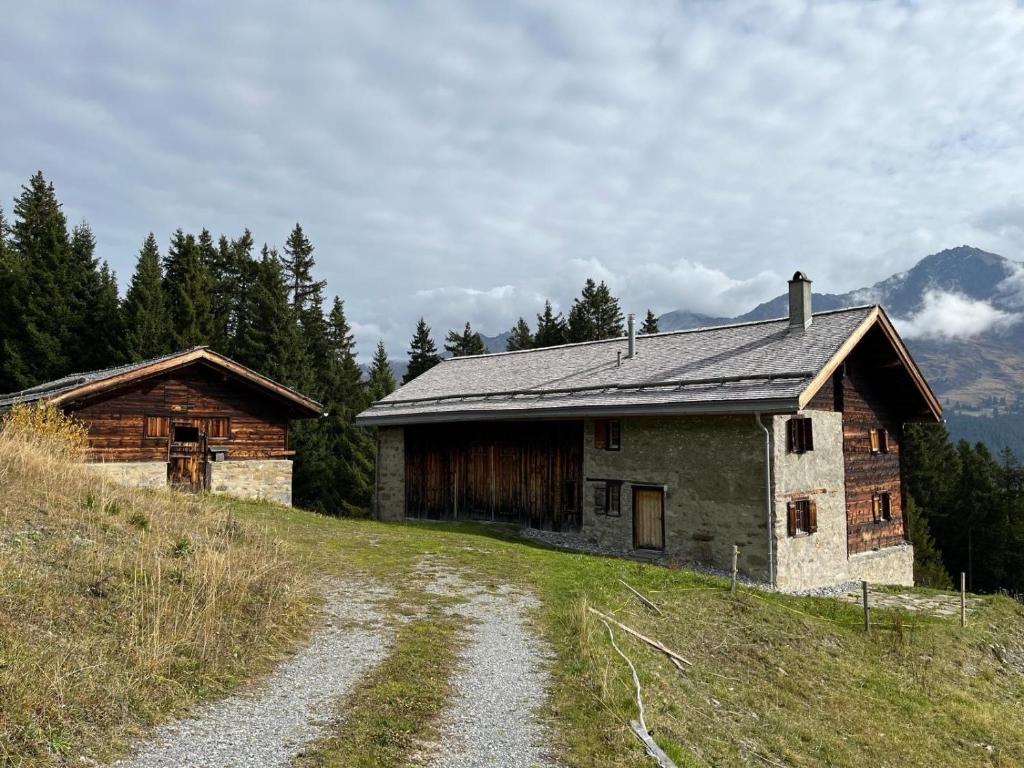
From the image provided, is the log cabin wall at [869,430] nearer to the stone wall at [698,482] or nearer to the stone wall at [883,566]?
the stone wall at [883,566]

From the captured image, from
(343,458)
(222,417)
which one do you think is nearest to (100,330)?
(343,458)

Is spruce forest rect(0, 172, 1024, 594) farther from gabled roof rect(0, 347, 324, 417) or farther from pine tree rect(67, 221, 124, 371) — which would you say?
gabled roof rect(0, 347, 324, 417)

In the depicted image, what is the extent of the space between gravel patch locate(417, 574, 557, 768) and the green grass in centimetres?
28

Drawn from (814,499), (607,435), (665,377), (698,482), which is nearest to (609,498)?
(607,435)

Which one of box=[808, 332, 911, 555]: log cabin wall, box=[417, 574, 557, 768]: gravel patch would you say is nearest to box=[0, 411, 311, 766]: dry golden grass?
box=[417, 574, 557, 768]: gravel patch

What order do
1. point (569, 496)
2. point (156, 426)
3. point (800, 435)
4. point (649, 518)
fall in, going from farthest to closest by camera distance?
point (156, 426) < point (569, 496) < point (649, 518) < point (800, 435)

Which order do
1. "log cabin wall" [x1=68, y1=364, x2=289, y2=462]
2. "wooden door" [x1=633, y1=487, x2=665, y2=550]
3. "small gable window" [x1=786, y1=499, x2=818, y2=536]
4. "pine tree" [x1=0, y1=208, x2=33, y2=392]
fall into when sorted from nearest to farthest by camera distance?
"small gable window" [x1=786, y1=499, x2=818, y2=536]
"wooden door" [x1=633, y1=487, x2=665, y2=550]
"log cabin wall" [x1=68, y1=364, x2=289, y2=462]
"pine tree" [x1=0, y1=208, x2=33, y2=392]

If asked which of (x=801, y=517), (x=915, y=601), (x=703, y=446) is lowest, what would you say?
(x=915, y=601)

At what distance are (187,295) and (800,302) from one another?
3755 centimetres

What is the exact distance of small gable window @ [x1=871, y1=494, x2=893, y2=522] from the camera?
75.0 feet

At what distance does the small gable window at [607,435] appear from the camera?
21575 mm

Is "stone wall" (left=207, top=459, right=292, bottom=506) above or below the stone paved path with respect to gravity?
above

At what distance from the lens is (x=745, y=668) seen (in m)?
11.3

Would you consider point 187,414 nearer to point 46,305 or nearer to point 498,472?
point 498,472
